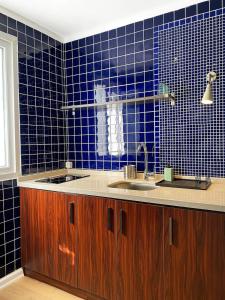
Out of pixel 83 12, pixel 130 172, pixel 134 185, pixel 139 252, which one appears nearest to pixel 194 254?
pixel 139 252

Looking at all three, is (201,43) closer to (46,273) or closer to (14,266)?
(46,273)

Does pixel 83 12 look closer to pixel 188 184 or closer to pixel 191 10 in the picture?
pixel 191 10

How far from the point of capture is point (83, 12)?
2266 mm

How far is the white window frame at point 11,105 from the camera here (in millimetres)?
2230

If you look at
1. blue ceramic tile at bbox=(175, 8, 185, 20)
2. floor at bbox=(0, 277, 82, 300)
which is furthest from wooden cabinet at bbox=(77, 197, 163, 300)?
blue ceramic tile at bbox=(175, 8, 185, 20)

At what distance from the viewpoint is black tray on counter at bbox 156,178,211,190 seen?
1.82 meters

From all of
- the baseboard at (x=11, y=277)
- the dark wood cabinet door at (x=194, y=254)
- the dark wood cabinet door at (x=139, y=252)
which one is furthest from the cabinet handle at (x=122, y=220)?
the baseboard at (x=11, y=277)

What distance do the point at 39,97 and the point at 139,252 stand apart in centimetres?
182

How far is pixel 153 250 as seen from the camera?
5.22ft

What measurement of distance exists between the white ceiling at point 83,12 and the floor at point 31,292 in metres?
2.48

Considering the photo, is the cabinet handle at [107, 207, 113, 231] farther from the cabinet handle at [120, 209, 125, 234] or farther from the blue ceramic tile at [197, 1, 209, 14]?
the blue ceramic tile at [197, 1, 209, 14]

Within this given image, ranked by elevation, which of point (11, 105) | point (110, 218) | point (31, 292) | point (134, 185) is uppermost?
point (11, 105)

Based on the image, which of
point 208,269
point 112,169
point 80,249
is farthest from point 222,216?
point 112,169

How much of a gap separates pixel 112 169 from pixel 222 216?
53.2 inches
